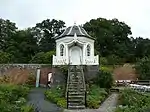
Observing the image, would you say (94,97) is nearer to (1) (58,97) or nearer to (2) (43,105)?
(1) (58,97)

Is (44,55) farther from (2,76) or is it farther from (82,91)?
(82,91)

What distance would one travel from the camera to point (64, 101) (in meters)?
20.6

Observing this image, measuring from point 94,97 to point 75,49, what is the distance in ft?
31.3

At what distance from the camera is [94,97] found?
21656mm

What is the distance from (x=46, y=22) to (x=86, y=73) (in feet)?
111

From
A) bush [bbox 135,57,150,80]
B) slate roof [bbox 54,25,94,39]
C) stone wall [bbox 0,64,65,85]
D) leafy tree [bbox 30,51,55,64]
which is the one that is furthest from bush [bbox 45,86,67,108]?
leafy tree [bbox 30,51,55,64]

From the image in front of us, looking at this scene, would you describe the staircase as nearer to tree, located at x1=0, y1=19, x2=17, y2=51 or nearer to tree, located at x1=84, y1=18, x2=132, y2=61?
tree, located at x1=84, y1=18, x2=132, y2=61

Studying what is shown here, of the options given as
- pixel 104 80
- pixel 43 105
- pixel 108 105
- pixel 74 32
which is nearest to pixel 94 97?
pixel 108 105

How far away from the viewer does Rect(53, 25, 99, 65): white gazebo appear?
95.9 feet

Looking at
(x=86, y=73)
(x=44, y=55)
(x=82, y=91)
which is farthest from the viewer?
(x=44, y=55)

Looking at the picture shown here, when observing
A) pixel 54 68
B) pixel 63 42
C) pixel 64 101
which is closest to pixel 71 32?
pixel 63 42

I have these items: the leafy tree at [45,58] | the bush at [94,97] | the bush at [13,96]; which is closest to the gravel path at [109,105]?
the bush at [94,97]

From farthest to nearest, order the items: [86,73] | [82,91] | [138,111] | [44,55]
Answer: [44,55]
[86,73]
[82,91]
[138,111]

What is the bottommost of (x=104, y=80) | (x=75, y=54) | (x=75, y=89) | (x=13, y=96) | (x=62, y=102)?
(x=62, y=102)
